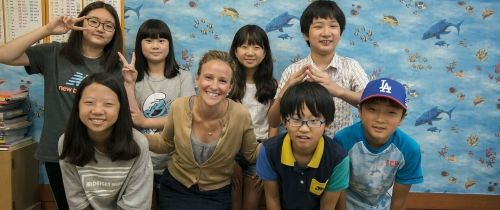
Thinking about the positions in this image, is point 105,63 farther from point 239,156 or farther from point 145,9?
point 239,156

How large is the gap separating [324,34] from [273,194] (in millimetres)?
925

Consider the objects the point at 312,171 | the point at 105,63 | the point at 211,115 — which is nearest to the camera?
the point at 312,171

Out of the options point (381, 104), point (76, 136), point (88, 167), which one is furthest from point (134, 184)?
point (381, 104)

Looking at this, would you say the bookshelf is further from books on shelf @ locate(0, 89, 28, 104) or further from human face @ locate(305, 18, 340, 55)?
human face @ locate(305, 18, 340, 55)

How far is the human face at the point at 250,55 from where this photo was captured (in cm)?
253

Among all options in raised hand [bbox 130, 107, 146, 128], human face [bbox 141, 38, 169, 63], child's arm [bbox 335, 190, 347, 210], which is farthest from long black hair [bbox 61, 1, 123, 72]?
child's arm [bbox 335, 190, 347, 210]

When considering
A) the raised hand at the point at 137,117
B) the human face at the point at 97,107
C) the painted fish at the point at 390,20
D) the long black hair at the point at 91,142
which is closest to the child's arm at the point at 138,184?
the long black hair at the point at 91,142

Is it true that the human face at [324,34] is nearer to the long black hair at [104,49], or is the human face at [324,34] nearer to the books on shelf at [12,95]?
the long black hair at [104,49]

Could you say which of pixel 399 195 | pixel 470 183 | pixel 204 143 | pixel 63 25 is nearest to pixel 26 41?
pixel 63 25

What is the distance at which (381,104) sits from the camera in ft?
6.34

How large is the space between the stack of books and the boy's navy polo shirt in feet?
5.70

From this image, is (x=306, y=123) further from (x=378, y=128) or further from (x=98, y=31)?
(x=98, y=31)

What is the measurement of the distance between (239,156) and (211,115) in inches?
16.5

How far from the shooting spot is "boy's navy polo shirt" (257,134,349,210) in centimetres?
191
